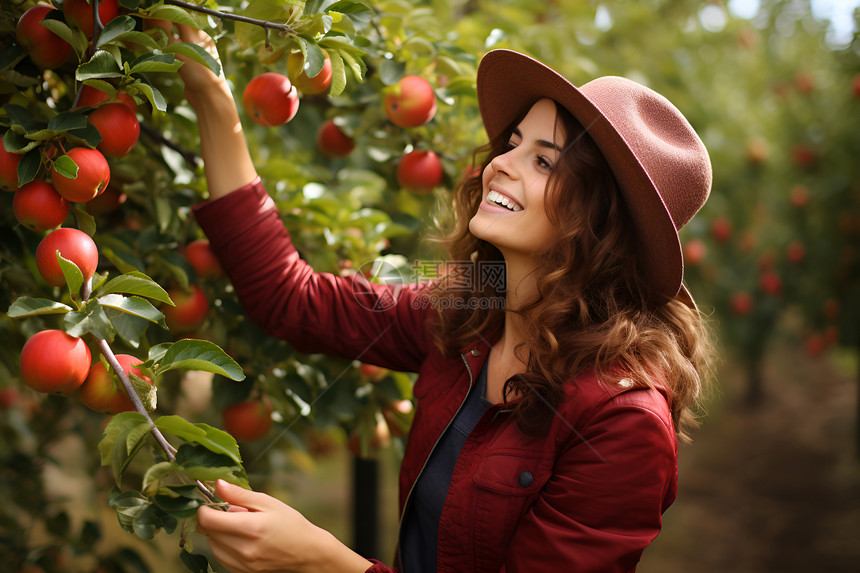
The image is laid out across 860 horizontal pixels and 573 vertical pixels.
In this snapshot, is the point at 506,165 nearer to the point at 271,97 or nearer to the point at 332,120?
the point at 271,97

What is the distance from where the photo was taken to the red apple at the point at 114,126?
3.01ft

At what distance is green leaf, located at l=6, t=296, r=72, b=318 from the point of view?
805mm

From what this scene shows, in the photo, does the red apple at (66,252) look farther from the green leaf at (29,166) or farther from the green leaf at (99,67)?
the green leaf at (99,67)

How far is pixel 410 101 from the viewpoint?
1283mm

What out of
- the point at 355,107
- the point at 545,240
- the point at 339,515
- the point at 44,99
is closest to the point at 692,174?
the point at 545,240

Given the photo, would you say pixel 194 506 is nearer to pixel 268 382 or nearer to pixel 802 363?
pixel 268 382

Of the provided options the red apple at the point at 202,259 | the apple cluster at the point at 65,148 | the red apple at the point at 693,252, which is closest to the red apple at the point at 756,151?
the red apple at the point at 693,252

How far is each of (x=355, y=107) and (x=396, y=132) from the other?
130mm

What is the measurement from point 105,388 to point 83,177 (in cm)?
28

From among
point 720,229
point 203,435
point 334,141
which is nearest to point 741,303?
point 720,229

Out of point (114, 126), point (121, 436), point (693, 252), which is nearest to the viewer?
point (121, 436)

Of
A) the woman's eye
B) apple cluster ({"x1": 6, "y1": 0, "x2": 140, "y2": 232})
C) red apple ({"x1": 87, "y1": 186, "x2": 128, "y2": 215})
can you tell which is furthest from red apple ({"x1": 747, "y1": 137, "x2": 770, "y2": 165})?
apple cluster ({"x1": 6, "y1": 0, "x2": 140, "y2": 232})

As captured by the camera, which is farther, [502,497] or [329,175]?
[329,175]

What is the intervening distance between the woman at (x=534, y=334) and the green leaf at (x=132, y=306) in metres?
0.23
